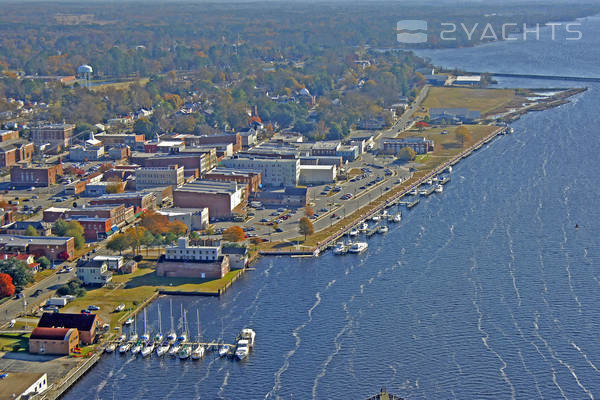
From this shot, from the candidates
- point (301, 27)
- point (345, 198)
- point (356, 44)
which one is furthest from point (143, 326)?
point (301, 27)

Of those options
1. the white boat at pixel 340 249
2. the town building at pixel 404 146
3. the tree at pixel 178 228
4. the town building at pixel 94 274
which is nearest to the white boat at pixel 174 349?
the town building at pixel 94 274

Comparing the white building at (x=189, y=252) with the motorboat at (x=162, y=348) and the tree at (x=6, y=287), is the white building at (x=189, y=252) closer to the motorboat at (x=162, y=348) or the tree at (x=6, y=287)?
the tree at (x=6, y=287)

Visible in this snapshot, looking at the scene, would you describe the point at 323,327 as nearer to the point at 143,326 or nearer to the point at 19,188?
the point at 143,326

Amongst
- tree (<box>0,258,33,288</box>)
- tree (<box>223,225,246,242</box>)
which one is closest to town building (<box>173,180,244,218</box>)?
tree (<box>223,225,246,242</box>)

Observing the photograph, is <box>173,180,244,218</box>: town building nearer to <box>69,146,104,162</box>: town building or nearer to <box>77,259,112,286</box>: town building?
<box>77,259,112,286</box>: town building

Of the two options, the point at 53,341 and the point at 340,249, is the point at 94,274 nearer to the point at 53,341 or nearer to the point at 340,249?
the point at 53,341

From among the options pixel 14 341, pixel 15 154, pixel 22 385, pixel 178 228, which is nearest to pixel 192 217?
pixel 178 228
